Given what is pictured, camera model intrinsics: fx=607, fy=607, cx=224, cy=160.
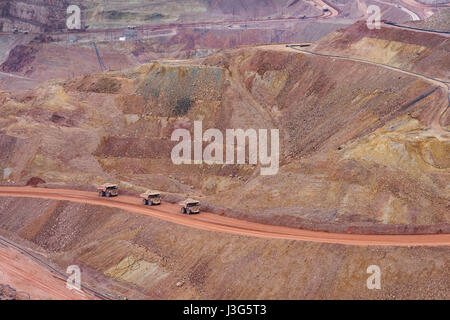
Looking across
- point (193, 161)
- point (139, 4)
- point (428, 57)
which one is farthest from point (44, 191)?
point (139, 4)

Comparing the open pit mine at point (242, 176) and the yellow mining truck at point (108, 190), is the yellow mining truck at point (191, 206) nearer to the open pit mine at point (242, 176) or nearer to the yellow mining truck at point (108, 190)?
the open pit mine at point (242, 176)

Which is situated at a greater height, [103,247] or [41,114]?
[41,114]

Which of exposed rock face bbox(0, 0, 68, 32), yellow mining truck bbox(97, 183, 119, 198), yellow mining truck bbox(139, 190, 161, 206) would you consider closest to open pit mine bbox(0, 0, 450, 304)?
yellow mining truck bbox(139, 190, 161, 206)

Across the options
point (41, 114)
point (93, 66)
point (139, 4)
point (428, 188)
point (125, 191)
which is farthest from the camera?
point (139, 4)

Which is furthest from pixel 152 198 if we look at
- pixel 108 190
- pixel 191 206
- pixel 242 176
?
pixel 242 176

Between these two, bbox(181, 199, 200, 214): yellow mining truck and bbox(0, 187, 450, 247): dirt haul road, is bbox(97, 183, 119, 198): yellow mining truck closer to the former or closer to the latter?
bbox(0, 187, 450, 247): dirt haul road

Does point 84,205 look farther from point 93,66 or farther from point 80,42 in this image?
point 80,42

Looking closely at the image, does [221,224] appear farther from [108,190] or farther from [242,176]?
[242,176]
